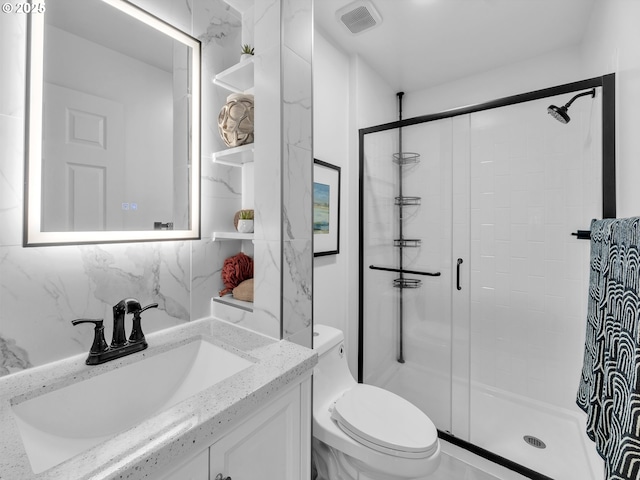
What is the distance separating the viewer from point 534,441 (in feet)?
5.65

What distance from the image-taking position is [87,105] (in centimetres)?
95

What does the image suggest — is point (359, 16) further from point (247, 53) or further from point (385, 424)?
point (385, 424)

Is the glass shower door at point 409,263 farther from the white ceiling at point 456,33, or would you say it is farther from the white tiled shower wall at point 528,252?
the white ceiling at point 456,33

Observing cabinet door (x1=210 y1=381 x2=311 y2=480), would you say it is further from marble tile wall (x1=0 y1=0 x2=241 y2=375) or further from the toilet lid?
marble tile wall (x1=0 y1=0 x2=241 y2=375)

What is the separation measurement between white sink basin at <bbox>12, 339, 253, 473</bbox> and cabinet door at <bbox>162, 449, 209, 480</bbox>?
28cm

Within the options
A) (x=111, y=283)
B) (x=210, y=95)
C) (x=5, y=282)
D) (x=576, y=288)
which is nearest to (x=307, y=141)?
(x=210, y=95)

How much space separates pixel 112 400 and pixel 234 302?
1.64ft

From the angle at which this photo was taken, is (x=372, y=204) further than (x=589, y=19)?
Yes

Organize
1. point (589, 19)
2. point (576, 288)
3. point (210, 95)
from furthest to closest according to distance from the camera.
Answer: point (576, 288), point (589, 19), point (210, 95)

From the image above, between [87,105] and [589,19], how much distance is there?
2.61m

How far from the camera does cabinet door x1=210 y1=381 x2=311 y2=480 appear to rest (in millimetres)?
711

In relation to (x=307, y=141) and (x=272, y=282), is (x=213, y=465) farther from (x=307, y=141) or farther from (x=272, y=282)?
(x=307, y=141)


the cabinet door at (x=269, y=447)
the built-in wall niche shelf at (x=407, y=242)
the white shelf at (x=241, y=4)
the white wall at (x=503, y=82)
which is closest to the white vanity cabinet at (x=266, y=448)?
the cabinet door at (x=269, y=447)

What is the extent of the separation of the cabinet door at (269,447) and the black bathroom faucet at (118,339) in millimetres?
474
